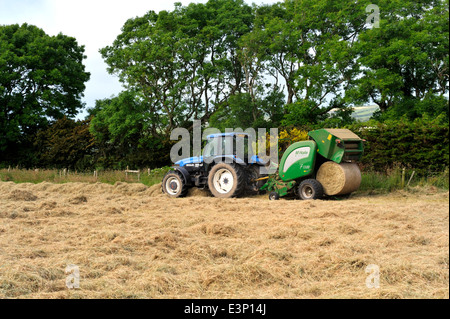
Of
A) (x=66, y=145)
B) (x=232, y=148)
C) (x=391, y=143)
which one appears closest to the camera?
(x=232, y=148)

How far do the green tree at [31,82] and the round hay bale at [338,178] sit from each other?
73.4 feet

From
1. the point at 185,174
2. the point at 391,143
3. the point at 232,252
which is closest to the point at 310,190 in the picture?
the point at 391,143

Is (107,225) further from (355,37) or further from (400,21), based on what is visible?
(355,37)

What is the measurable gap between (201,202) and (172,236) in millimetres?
4764

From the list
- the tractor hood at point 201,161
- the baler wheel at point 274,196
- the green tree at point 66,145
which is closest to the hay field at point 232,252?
the baler wheel at point 274,196

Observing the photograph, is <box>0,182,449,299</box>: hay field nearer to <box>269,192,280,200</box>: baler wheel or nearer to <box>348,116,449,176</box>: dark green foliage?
<box>348,116,449,176</box>: dark green foliage

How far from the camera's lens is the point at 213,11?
26469 mm

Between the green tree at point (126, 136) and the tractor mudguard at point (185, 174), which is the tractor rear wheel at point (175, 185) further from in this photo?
the green tree at point (126, 136)

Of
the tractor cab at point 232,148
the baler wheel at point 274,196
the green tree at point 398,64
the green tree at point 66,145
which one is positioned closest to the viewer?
the baler wheel at point 274,196

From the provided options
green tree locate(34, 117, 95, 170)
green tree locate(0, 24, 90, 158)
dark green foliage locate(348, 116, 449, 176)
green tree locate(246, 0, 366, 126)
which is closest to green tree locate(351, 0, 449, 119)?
green tree locate(246, 0, 366, 126)

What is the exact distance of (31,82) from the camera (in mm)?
28484

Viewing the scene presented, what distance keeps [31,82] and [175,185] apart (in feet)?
67.0

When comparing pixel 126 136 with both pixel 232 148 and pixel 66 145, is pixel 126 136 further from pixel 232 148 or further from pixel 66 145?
pixel 232 148

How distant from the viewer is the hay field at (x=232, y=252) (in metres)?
3.66
